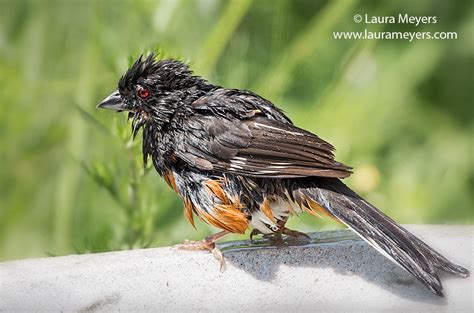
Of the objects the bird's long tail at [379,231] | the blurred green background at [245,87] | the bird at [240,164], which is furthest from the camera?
the blurred green background at [245,87]

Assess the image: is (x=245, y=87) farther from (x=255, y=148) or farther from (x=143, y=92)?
(x=255, y=148)

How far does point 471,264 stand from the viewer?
10.4 ft

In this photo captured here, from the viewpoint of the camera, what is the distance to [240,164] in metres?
3.32

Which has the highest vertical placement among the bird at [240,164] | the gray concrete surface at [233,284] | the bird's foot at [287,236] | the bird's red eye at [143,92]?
the bird's red eye at [143,92]

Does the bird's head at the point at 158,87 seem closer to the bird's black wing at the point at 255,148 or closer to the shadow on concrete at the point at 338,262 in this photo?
the bird's black wing at the point at 255,148

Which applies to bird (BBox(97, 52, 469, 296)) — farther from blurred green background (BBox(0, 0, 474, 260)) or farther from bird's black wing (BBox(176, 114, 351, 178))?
blurred green background (BBox(0, 0, 474, 260))

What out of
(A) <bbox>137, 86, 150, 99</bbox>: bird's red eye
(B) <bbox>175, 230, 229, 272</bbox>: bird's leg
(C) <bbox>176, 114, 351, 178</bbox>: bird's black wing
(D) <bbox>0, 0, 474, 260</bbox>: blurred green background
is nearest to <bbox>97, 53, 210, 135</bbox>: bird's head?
(A) <bbox>137, 86, 150, 99</bbox>: bird's red eye

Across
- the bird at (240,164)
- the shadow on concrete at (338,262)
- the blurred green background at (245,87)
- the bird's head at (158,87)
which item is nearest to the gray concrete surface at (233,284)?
the shadow on concrete at (338,262)

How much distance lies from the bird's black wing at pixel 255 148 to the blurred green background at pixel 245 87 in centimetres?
100

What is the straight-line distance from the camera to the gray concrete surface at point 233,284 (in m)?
2.97

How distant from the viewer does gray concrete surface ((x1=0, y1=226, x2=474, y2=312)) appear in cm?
297

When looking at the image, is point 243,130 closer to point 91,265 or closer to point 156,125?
point 156,125

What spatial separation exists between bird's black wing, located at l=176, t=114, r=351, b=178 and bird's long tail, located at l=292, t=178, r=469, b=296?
130 millimetres

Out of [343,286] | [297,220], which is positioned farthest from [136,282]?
[297,220]
